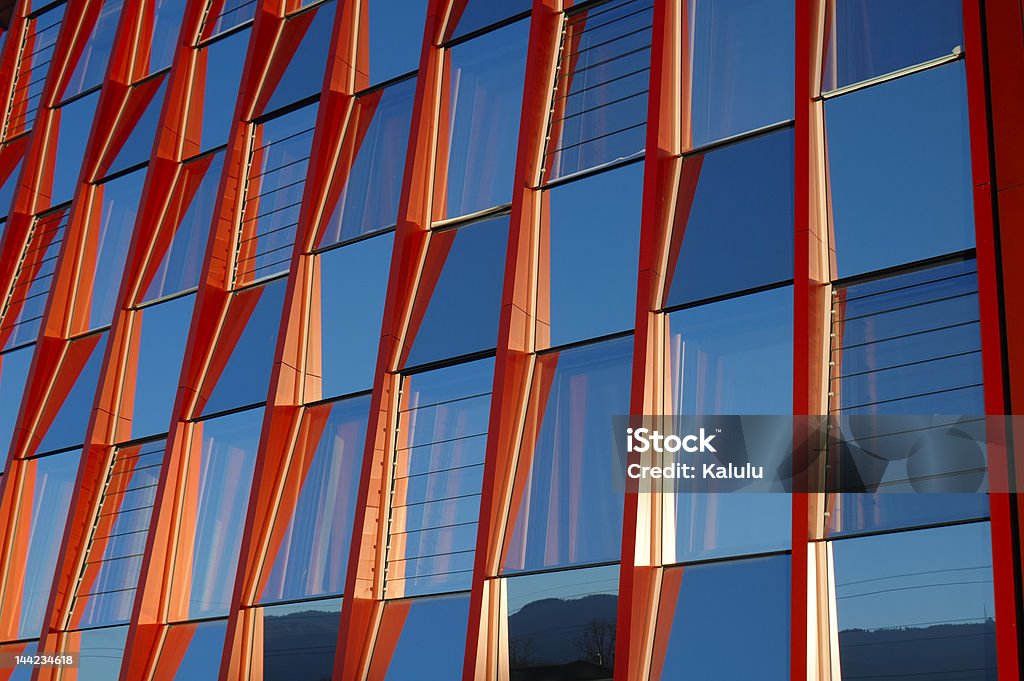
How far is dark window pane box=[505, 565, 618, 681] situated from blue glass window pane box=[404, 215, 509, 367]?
6.90 ft

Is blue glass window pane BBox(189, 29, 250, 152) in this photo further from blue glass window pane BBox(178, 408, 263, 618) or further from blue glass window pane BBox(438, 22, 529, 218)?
blue glass window pane BBox(178, 408, 263, 618)

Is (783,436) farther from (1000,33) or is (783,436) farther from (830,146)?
(1000,33)

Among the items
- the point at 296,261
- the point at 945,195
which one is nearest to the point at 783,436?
the point at 945,195

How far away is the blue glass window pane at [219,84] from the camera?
1331cm

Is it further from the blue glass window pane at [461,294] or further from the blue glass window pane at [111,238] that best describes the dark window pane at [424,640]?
the blue glass window pane at [111,238]

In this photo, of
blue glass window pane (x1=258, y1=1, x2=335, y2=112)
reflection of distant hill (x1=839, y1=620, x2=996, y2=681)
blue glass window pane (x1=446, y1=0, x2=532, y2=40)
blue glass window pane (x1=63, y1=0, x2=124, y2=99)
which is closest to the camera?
reflection of distant hill (x1=839, y1=620, x2=996, y2=681)

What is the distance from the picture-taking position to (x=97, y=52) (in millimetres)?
15469

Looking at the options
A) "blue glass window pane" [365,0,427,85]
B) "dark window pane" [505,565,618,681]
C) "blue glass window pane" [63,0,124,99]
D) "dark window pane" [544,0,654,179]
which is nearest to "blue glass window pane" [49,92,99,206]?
"blue glass window pane" [63,0,124,99]

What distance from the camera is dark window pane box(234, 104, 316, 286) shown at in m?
11.9

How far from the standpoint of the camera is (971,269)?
25.9 feet

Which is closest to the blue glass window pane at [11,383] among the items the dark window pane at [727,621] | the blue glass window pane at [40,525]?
the blue glass window pane at [40,525]

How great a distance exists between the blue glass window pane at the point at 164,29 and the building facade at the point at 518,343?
2.21ft

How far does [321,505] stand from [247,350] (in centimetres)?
204

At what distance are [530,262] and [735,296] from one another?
1.82 m
